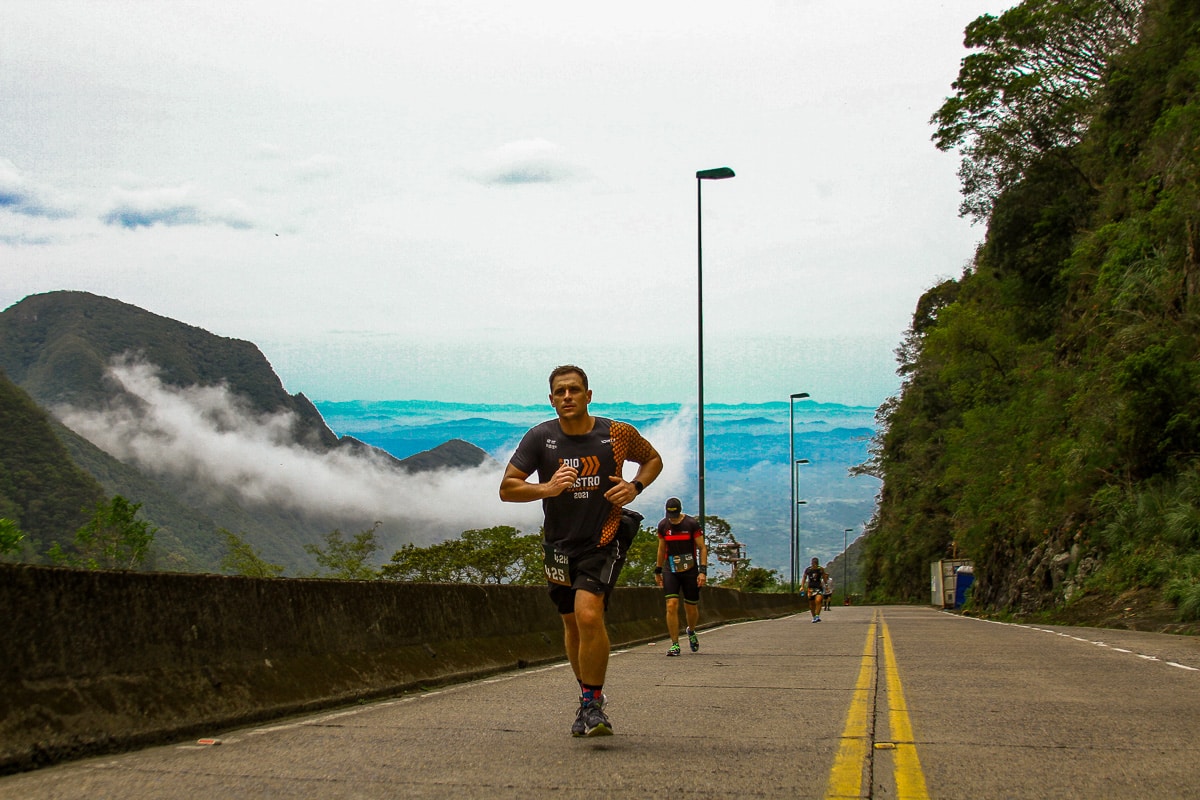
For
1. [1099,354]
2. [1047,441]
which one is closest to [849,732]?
[1099,354]

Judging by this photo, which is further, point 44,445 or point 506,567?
point 44,445

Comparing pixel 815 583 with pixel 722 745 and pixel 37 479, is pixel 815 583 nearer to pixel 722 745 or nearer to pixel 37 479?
pixel 722 745

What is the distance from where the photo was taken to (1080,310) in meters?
43.8

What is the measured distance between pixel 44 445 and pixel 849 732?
167998 mm

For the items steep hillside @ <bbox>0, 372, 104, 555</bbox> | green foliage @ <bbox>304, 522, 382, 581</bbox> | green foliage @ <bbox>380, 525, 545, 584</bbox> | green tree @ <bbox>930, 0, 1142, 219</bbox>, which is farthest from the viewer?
steep hillside @ <bbox>0, 372, 104, 555</bbox>

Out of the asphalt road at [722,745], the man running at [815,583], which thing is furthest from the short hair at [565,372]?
the man running at [815,583]

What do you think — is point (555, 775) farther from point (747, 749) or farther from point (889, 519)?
point (889, 519)

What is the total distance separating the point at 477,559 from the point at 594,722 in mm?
86484

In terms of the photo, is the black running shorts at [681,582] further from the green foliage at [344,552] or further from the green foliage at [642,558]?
the green foliage at [642,558]

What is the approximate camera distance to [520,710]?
8.29 metres

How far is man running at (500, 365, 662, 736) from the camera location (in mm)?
6508

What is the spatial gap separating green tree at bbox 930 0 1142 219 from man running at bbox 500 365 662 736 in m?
40.5

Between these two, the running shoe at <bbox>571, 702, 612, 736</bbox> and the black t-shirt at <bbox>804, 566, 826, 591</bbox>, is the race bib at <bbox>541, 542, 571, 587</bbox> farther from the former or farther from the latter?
the black t-shirt at <bbox>804, 566, 826, 591</bbox>

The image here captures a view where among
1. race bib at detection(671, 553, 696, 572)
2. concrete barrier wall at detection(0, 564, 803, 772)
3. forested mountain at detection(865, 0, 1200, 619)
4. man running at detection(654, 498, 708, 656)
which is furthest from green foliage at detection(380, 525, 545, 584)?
concrete barrier wall at detection(0, 564, 803, 772)
